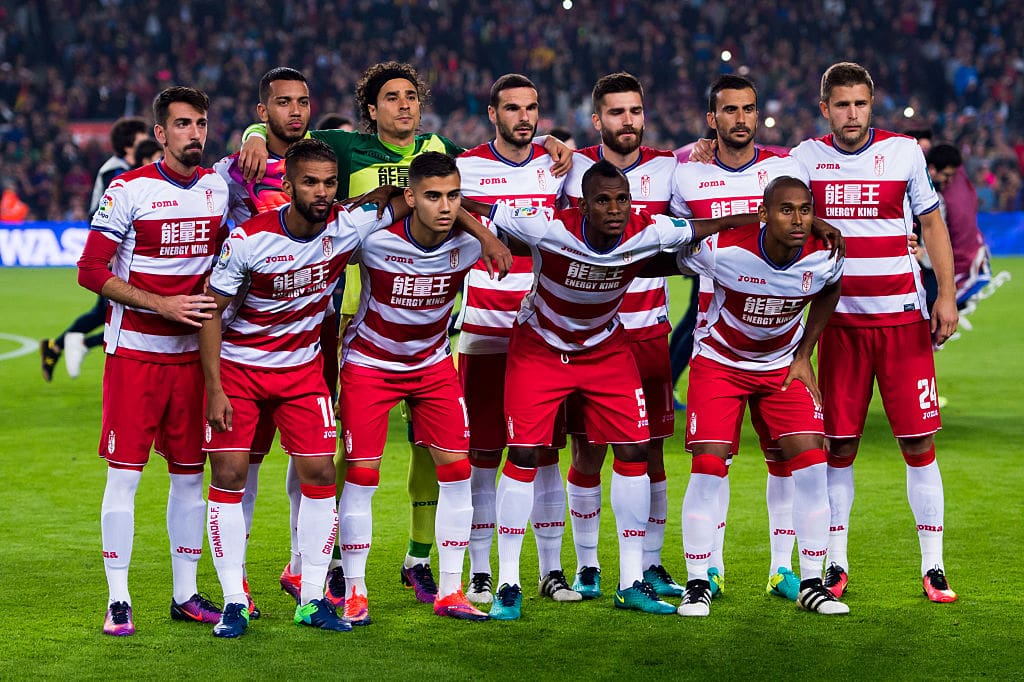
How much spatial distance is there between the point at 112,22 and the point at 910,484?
27.5 m

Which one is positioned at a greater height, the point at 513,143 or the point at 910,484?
the point at 513,143

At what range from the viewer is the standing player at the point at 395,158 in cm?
634

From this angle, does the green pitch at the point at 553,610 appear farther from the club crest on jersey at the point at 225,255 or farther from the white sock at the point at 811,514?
the club crest on jersey at the point at 225,255

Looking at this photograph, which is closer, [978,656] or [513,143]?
[978,656]

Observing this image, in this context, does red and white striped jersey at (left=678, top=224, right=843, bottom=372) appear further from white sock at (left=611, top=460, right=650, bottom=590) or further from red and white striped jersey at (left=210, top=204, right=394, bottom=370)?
red and white striped jersey at (left=210, top=204, right=394, bottom=370)

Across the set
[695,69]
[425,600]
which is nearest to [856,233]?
[425,600]

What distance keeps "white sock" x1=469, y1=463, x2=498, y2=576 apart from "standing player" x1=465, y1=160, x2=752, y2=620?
10.5 inches

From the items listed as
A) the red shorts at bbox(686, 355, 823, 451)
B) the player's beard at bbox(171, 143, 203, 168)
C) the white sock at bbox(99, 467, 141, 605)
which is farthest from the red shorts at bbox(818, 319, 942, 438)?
the white sock at bbox(99, 467, 141, 605)

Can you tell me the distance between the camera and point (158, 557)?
6.90 m

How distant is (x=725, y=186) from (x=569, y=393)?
1.23 m

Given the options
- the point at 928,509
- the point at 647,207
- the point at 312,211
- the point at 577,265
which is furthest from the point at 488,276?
the point at 928,509

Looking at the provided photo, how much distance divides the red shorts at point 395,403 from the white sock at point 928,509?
6.73 feet

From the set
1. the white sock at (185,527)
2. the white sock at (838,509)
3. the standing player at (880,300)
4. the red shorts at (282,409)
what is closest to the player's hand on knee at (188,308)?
the red shorts at (282,409)

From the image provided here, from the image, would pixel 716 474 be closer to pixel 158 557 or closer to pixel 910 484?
pixel 910 484
